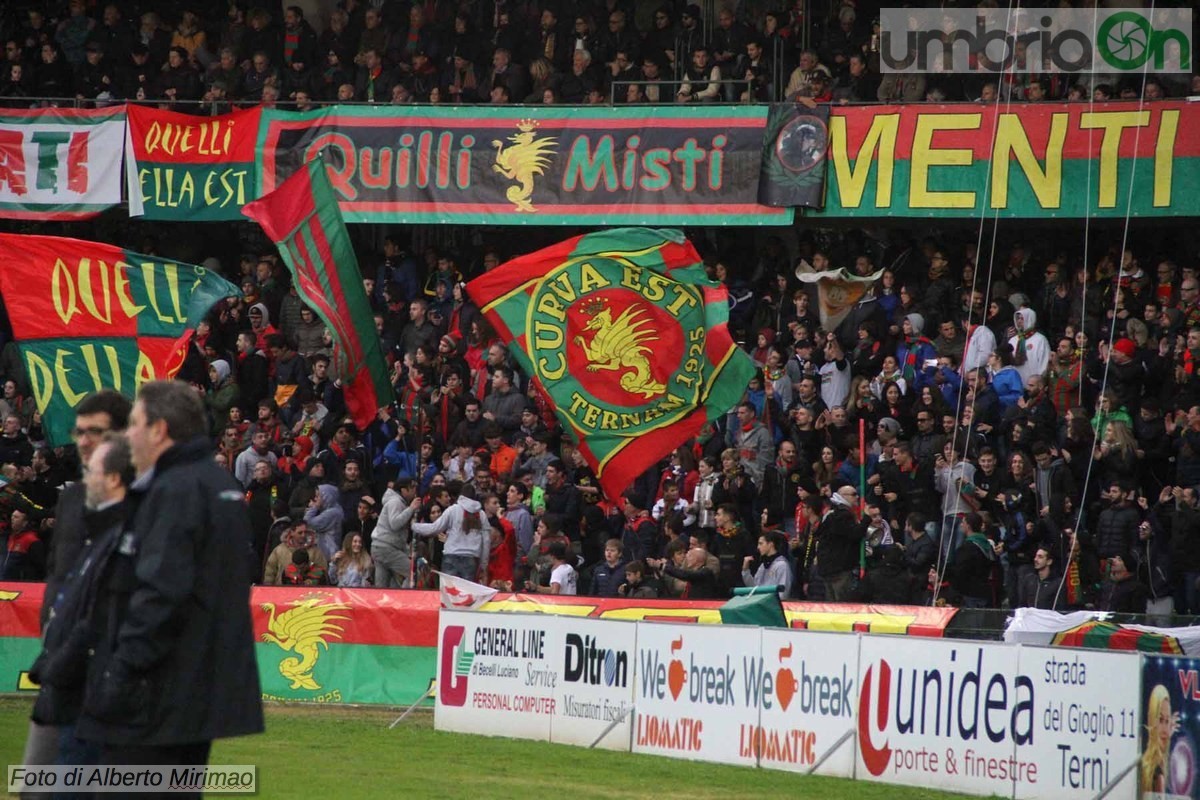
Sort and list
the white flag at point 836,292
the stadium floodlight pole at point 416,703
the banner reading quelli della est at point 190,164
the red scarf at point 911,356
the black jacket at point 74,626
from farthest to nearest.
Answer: the banner reading quelli della est at point 190,164 → the white flag at point 836,292 → the red scarf at point 911,356 → the stadium floodlight pole at point 416,703 → the black jacket at point 74,626

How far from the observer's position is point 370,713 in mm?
16234

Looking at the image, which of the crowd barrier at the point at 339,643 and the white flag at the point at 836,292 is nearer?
the crowd barrier at the point at 339,643

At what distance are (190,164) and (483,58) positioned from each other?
4367 millimetres

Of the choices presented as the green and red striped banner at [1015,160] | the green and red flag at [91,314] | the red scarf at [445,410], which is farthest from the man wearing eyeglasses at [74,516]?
the green and red striped banner at [1015,160]

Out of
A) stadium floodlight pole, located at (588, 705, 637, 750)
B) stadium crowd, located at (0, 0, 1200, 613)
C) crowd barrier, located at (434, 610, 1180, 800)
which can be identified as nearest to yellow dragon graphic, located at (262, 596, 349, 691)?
stadium crowd, located at (0, 0, 1200, 613)

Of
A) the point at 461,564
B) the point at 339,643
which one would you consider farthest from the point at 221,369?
the point at 339,643

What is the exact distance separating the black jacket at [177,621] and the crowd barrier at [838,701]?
676 cm

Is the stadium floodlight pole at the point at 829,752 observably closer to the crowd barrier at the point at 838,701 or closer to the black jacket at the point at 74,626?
the crowd barrier at the point at 838,701

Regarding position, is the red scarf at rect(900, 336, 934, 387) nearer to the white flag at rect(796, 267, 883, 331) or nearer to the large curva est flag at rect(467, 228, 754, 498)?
the white flag at rect(796, 267, 883, 331)

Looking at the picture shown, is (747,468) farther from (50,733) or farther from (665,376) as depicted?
(50,733)

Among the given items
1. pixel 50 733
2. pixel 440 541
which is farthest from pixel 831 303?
pixel 50 733

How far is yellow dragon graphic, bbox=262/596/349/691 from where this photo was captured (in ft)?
55.2

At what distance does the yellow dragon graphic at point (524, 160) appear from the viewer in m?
22.9

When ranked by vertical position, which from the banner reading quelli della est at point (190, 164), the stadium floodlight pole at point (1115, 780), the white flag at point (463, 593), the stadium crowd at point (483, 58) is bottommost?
the stadium floodlight pole at point (1115, 780)
